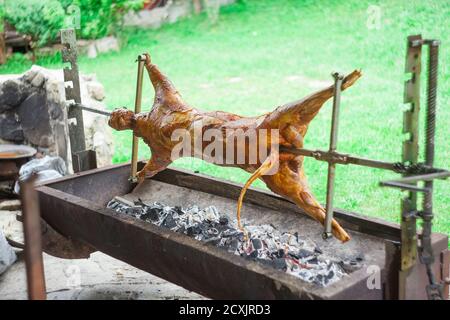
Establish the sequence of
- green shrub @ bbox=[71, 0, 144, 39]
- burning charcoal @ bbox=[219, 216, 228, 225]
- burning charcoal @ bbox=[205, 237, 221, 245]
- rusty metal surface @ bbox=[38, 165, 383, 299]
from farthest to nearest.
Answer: green shrub @ bbox=[71, 0, 144, 39]
burning charcoal @ bbox=[219, 216, 228, 225]
burning charcoal @ bbox=[205, 237, 221, 245]
rusty metal surface @ bbox=[38, 165, 383, 299]

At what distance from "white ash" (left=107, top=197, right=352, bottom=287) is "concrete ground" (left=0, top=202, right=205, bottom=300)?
0.57 m

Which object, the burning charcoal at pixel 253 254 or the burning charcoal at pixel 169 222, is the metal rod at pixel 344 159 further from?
the burning charcoal at pixel 169 222

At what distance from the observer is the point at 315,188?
579cm

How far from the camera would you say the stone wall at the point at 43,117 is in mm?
6160

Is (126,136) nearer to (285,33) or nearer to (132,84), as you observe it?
(132,84)

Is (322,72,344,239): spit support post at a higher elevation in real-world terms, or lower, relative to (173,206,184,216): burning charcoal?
higher

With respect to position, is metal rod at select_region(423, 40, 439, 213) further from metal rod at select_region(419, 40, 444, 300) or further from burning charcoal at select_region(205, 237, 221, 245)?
burning charcoal at select_region(205, 237, 221, 245)

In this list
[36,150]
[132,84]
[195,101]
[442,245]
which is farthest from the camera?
[132,84]

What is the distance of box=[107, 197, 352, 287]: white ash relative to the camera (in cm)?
306

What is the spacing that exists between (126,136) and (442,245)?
6203 millimetres

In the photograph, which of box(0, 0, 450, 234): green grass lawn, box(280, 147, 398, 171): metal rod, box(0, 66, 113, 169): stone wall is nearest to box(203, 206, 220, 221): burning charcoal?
box(280, 147, 398, 171): metal rod

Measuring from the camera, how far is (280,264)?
308cm

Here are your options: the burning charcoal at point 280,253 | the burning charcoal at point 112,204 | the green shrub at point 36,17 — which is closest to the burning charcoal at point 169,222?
the burning charcoal at point 112,204
